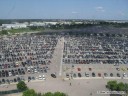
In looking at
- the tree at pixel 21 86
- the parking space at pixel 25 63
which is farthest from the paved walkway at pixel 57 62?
the tree at pixel 21 86

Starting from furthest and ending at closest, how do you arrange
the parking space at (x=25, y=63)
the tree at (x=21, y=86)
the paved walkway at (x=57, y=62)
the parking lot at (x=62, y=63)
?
the paved walkway at (x=57, y=62), the parking lot at (x=62, y=63), the parking space at (x=25, y=63), the tree at (x=21, y=86)

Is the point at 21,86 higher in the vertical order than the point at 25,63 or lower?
lower

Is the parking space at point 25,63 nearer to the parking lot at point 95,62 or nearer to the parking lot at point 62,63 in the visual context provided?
the parking lot at point 62,63

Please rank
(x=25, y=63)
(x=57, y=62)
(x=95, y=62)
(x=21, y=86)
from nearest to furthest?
(x=21, y=86), (x=25, y=63), (x=57, y=62), (x=95, y=62)

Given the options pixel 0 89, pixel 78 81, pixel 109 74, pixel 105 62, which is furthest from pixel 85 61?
pixel 0 89

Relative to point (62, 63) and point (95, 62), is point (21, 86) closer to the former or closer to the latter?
point (62, 63)

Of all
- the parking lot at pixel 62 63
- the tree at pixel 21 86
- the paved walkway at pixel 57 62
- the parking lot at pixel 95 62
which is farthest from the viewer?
the paved walkway at pixel 57 62

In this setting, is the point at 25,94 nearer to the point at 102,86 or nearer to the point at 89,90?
the point at 89,90

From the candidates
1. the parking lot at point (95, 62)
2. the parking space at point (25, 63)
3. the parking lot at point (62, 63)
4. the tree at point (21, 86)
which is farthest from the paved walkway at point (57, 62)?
the tree at point (21, 86)

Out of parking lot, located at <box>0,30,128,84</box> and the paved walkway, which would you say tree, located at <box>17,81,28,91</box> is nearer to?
parking lot, located at <box>0,30,128,84</box>

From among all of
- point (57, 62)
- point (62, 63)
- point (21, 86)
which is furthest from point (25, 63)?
point (21, 86)

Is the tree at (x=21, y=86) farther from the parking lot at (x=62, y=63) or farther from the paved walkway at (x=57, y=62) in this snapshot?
the paved walkway at (x=57, y=62)

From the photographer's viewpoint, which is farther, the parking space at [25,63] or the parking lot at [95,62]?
the parking lot at [95,62]
